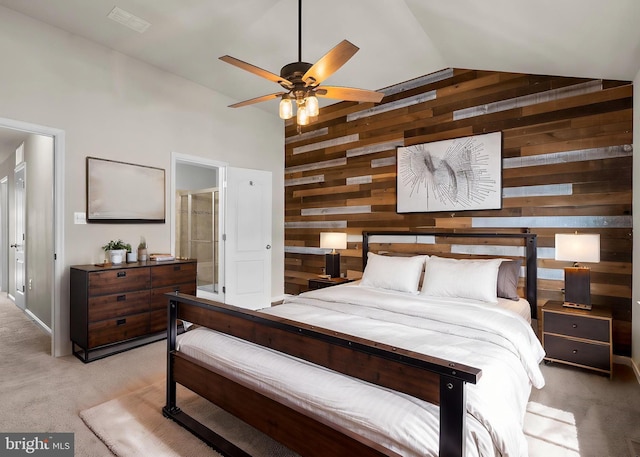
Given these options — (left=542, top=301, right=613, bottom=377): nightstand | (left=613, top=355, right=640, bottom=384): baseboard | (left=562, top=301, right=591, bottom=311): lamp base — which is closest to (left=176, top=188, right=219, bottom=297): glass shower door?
(left=542, top=301, right=613, bottom=377): nightstand

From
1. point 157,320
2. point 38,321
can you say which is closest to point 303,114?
point 157,320

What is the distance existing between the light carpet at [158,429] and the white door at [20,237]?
158 inches

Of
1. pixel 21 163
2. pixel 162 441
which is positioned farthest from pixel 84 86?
pixel 162 441

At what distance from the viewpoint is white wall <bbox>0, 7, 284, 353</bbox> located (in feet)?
10.1

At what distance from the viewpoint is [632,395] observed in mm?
2529

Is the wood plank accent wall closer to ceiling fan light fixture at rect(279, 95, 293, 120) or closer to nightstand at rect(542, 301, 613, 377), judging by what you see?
nightstand at rect(542, 301, 613, 377)

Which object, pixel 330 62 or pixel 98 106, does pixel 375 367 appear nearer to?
pixel 330 62

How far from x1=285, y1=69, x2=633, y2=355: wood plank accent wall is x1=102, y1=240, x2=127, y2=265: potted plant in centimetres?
266

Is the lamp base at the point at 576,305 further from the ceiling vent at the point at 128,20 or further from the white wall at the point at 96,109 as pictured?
the ceiling vent at the point at 128,20

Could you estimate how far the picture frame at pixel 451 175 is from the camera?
11.9 feet

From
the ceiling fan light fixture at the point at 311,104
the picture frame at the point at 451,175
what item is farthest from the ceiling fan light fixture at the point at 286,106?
the picture frame at the point at 451,175

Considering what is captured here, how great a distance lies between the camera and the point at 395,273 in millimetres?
3463

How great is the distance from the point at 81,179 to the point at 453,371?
12.5 feet
